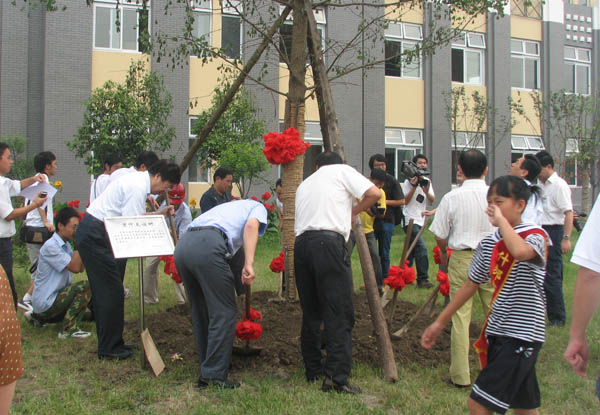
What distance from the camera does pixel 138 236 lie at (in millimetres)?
4703

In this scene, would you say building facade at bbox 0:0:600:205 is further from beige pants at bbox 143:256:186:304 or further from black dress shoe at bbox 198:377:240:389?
black dress shoe at bbox 198:377:240:389

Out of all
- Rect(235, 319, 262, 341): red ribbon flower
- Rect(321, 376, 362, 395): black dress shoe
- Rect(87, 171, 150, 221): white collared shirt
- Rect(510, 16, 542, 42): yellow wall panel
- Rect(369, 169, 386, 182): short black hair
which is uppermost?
Rect(510, 16, 542, 42): yellow wall panel

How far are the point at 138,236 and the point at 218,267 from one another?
2.91 feet

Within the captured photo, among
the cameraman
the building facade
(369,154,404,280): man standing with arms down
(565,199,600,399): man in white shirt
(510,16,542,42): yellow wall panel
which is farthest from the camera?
(510,16,542,42): yellow wall panel

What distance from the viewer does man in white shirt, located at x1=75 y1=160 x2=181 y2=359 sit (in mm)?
5020

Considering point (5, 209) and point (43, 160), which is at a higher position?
point (43, 160)

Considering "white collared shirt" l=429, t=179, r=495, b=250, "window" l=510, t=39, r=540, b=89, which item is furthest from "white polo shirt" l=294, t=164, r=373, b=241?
"window" l=510, t=39, r=540, b=89

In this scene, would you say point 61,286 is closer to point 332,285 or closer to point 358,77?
point 332,285

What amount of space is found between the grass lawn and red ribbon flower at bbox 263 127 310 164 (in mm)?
1974

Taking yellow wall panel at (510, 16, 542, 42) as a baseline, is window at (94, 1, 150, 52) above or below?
below

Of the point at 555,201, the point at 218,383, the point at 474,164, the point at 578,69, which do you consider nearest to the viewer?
the point at 218,383

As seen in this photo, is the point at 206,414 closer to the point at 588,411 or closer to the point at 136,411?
the point at 136,411

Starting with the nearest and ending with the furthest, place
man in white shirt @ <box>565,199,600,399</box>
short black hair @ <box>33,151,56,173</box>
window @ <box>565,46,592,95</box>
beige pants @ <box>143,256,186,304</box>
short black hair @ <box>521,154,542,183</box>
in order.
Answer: man in white shirt @ <box>565,199,600,399</box>
short black hair @ <box>521,154,542,183</box>
short black hair @ <box>33,151,56,173</box>
beige pants @ <box>143,256,186,304</box>
window @ <box>565,46,592,95</box>

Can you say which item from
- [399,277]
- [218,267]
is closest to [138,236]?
[218,267]
